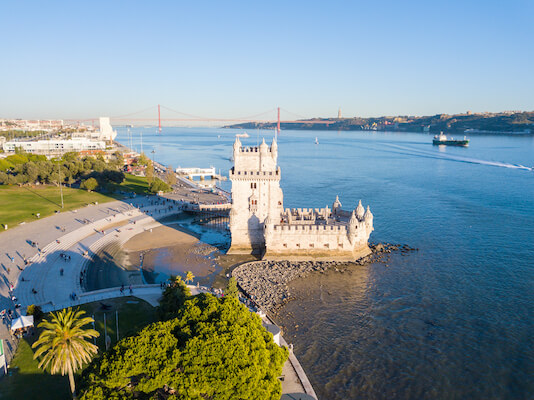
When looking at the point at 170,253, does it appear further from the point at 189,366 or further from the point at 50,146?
the point at 50,146

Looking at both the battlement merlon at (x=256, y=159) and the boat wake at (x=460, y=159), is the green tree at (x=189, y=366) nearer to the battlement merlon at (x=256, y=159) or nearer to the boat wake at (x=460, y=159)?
the battlement merlon at (x=256, y=159)

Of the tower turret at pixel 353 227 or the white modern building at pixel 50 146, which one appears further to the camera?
the white modern building at pixel 50 146

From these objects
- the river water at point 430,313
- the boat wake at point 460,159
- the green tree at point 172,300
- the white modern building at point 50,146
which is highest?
the white modern building at point 50,146

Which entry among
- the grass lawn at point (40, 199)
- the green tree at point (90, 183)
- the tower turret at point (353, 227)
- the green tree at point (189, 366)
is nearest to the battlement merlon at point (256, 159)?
the tower turret at point (353, 227)

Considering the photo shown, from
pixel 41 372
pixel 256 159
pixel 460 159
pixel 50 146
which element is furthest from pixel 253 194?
pixel 50 146

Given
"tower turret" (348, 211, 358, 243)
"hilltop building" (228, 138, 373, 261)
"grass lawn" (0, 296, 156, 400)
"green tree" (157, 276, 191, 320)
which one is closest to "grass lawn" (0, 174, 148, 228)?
"grass lawn" (0, 296, 156, 400)

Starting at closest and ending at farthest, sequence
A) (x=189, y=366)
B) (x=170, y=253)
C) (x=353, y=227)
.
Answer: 1. (x=189, y=366)
2. (x=353, y=227)
3. (x=170, y=253)

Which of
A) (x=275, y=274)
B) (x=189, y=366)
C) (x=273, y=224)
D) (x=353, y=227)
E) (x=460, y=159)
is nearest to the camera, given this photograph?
(x=189, y=366)
